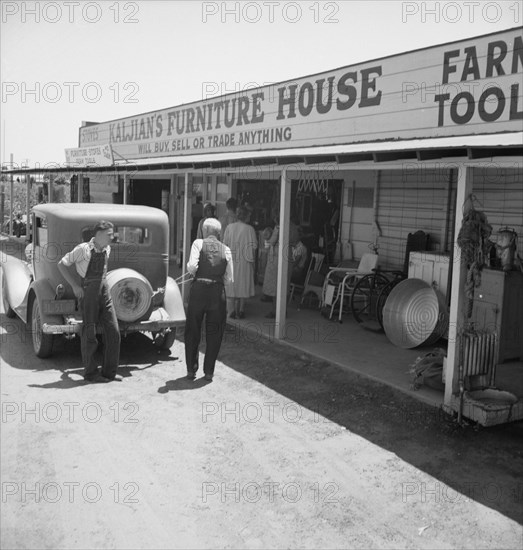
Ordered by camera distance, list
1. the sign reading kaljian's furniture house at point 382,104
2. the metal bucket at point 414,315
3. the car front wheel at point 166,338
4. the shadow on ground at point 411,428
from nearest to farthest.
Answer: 1. the shadow on ground at point 411,428
2. the sign reading kaljian's furniture house at point 382,104
3. the car front wheel at point 166,338
4. the metal bucket at point 414,315

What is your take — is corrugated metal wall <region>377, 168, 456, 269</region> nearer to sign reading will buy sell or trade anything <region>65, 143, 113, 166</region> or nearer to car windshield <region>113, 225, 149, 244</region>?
car windshield <region>113, 225, 149, 244</region>

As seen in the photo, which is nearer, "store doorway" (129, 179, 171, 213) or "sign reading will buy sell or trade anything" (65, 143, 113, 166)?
"sign reading will buy sell or trade anything" (65, 143, 113, 166)

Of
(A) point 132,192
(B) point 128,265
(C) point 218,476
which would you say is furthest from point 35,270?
(A) point 132,192

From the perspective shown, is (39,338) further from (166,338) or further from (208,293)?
(208,293)

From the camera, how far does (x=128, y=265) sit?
803 centimetres

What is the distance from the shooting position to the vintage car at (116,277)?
7.27m

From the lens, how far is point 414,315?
8656 millimetres

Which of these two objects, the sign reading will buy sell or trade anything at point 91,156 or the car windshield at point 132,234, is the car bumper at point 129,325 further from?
the sign reading will buy sell or trade anything at point 91,156

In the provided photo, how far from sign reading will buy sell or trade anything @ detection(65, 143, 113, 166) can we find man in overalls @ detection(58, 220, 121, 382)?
9.01m

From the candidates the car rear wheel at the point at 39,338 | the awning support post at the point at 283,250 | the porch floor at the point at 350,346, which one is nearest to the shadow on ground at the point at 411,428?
the porch floor at the point at 350,346

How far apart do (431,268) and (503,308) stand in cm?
145

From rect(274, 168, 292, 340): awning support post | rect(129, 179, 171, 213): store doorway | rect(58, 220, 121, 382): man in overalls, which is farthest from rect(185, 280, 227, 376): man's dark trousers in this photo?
rect(129, 179, 171, 213): store doorway

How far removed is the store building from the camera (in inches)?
250

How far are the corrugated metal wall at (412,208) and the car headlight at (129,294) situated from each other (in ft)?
15.0
